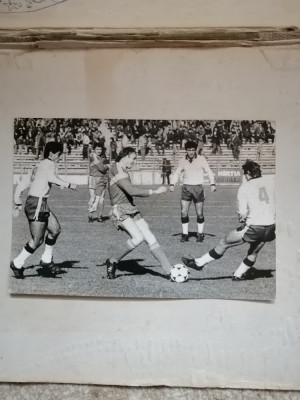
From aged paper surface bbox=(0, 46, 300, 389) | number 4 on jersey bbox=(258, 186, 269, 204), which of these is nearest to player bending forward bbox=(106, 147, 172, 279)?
aged paper surface bbox=(0, 46, 300, 389)

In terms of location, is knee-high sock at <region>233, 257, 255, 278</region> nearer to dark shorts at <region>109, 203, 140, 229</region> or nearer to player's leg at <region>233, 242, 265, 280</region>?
player's leg at <region>233, 242, 265, 280</region>

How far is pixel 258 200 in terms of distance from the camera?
96 cm

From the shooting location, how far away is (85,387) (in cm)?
95

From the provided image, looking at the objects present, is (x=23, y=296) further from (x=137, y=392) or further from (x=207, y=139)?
(x=207, y=139)

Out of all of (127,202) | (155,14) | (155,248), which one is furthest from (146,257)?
(155,14)

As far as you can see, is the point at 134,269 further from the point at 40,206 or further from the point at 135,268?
the point at 40,206

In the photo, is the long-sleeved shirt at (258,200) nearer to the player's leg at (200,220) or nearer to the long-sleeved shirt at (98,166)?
the player's leg at (200,220)

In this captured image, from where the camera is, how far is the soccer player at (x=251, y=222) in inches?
37.7

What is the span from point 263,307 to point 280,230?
18 centimetres

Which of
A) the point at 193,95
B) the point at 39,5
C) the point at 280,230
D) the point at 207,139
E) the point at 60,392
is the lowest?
the point at 60,392

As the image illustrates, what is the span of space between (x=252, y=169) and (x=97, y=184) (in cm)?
36

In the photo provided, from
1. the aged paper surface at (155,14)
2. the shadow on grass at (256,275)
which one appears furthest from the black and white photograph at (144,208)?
the aged paper surface at (155,14)

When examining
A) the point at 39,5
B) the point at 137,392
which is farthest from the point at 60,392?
the point at 39,5

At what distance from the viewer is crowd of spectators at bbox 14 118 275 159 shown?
97cm
